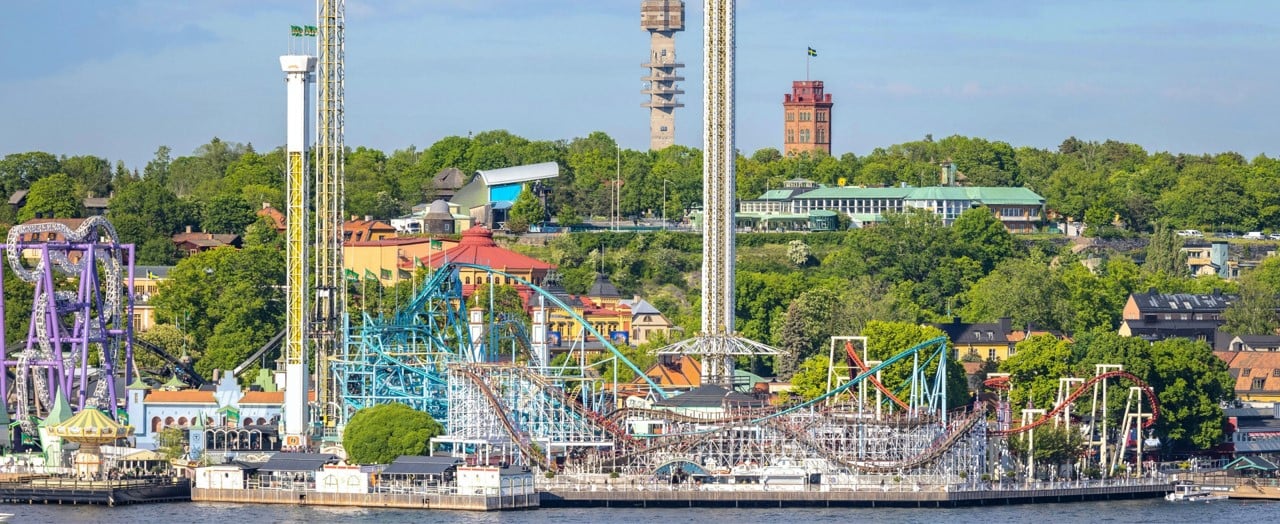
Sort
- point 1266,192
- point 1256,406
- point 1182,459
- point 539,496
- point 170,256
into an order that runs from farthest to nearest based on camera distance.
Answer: point 1266,192 → point 170,256 → point 1256,406 → point 1182,459 → point 539,496

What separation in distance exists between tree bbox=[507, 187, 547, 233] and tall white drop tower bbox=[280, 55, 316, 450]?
60030 mm

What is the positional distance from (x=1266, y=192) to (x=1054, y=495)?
8496 centimetres

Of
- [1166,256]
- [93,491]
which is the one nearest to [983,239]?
[1166,256]

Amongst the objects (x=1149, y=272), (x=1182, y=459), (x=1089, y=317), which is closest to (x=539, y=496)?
(x=1182, y=459)

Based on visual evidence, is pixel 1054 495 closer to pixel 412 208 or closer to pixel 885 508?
pixel 885 508

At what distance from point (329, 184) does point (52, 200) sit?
186 feet

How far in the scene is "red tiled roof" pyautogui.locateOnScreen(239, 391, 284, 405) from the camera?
110562 mm

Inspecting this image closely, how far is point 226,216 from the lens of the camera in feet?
541

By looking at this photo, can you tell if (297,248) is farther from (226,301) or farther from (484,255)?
(484,255)

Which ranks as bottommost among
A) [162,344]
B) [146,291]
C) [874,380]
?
[874,380]

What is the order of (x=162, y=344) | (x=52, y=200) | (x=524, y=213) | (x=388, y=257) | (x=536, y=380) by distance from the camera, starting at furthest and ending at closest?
(x=524, y=213)
(x=52, y=200)
(x=388, y=257)
(x=162, y=344)
(x=536, y=380)

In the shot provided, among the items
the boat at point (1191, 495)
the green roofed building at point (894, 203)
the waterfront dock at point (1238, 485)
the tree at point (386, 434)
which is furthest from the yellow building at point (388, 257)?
the boat at point (1191, 495)

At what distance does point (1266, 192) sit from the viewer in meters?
180

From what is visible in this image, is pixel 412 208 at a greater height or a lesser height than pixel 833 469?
greater
